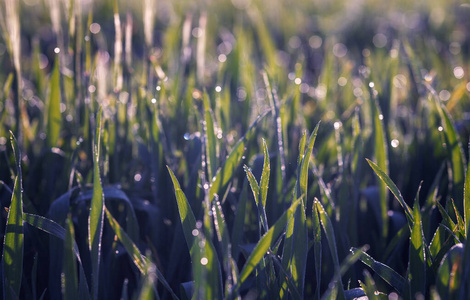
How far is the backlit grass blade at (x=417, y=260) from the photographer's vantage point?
22.6 inches

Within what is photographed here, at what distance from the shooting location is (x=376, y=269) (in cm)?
61

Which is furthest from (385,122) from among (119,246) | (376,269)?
(119,246)

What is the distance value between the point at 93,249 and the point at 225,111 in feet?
1.62

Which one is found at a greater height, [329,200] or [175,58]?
[175,58]

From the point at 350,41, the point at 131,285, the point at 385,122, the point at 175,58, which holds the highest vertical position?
the point at 350,41

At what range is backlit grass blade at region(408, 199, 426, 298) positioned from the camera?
575mm

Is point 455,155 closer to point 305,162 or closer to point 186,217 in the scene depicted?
point 305,162

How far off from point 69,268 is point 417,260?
413 millimetres

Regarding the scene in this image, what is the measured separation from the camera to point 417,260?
1.89 ft

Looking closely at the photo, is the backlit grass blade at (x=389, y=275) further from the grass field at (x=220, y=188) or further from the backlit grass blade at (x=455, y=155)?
the backlit grass blade at (x=455, y=155)

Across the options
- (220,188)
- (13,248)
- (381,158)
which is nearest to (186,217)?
(220,188)

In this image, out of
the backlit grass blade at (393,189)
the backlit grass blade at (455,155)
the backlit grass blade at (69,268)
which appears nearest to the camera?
the backlit grass blade at (69,268)

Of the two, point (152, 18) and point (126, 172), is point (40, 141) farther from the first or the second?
point (152, 18)

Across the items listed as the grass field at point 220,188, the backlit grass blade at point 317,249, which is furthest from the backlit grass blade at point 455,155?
the backlit grass blade at point 317,249
